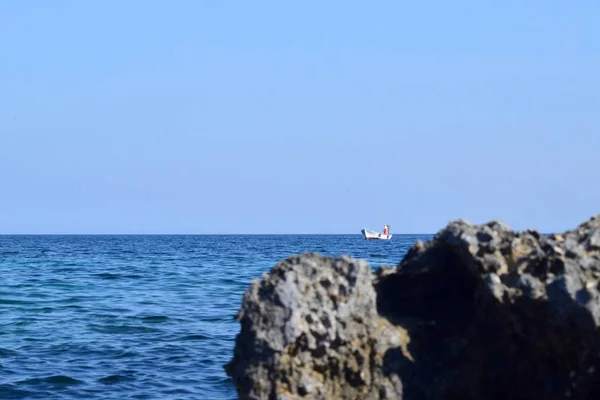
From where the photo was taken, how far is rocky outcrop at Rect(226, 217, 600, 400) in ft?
19.3

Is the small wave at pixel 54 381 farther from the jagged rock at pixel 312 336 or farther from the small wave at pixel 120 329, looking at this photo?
the jagged rock at pixel 312 336

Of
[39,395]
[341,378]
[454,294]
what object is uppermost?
[454,294]

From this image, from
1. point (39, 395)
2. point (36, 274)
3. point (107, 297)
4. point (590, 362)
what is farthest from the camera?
point (36, 274)

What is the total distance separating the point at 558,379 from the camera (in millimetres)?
6016

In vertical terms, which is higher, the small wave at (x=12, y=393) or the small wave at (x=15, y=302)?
the small wave at (x=15, y=302)

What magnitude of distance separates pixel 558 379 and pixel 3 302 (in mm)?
Answer: 17962

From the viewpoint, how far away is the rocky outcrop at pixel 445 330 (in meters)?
5.87

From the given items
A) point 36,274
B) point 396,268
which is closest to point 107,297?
point 36,274

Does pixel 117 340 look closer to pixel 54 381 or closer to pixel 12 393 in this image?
pixel 54 381

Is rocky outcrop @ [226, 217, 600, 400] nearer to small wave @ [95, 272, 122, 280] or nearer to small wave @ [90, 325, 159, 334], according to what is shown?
small wave @ [90, 325, 159, 334]

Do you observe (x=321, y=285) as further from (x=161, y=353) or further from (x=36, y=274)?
(x=36, y=274)

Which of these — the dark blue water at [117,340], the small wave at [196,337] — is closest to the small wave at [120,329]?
the dark blue water at [117,340]

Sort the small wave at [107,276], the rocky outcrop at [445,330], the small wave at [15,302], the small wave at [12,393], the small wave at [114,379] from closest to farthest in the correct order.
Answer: the rocky outcrop at [445,330]
the small wave at [12,393]
the small wave at [114,379]
the small wave at [15,302]
the small wave at [107,276]

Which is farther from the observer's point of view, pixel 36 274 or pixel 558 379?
pixel 36 274
